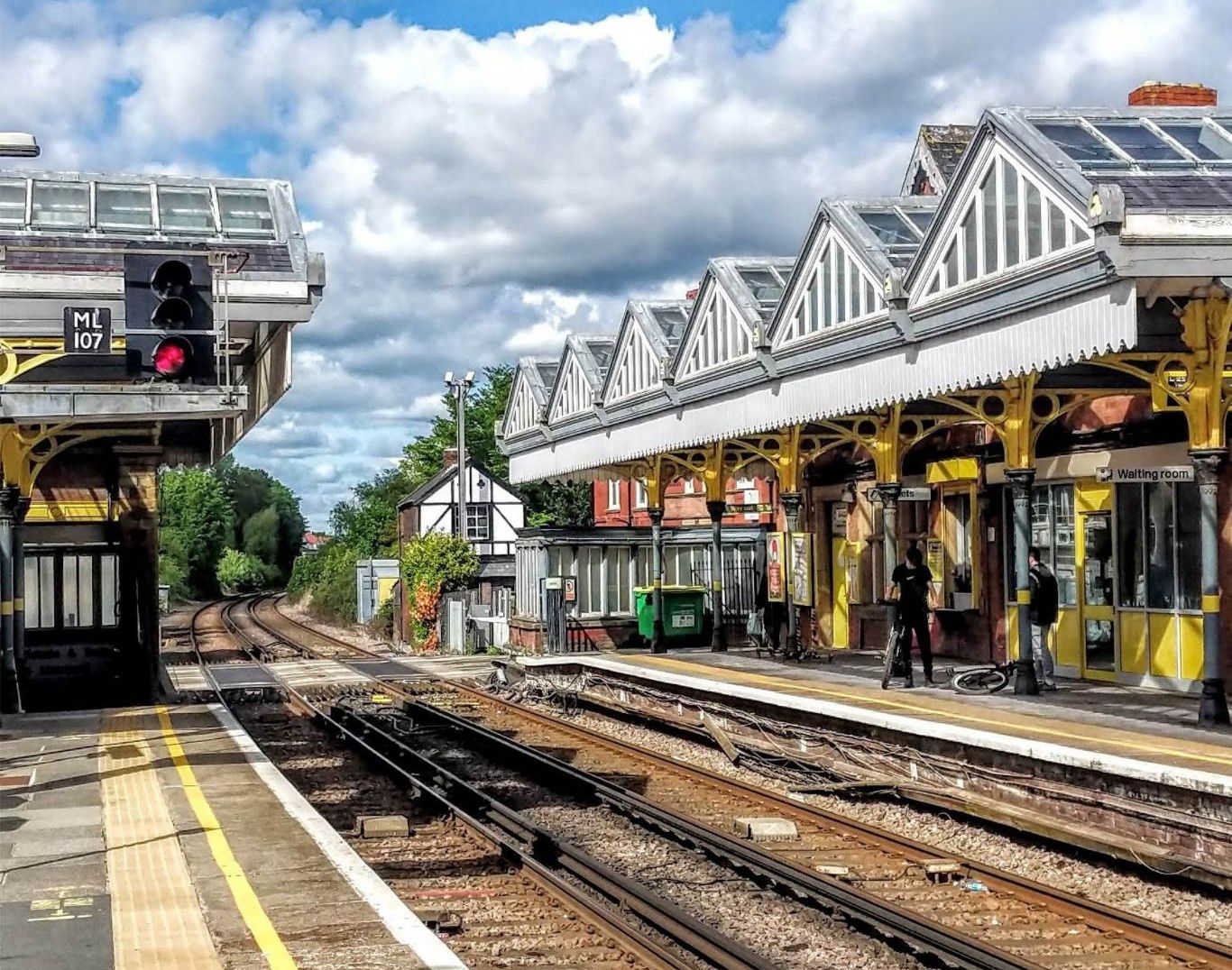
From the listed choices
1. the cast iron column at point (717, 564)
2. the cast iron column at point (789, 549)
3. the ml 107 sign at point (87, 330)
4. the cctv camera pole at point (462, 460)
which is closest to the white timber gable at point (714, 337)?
the cast iron column at point (789, 549)

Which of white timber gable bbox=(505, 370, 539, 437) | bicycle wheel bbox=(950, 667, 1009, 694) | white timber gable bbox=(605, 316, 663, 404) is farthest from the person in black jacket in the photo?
white timber gable bbox=(505, 370, 539, 437)

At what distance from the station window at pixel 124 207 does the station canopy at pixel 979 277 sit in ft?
25.1

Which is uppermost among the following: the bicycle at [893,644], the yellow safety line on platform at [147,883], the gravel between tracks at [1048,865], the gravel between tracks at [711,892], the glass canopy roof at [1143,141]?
the glass canopy roof at [1143,141]

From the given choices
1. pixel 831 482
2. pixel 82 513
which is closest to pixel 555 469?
pixel 831 482

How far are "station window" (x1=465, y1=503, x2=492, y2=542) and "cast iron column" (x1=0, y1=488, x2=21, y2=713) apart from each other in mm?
36102

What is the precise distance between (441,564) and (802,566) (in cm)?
1959

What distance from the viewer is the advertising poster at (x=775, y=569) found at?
22.6m

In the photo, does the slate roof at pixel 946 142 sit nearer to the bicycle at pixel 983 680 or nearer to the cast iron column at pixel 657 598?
the cast iron column at pixel 657 598

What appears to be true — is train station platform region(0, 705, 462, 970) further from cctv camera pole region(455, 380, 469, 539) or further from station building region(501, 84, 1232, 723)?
cctv camera pole region(455, 380, 469, 539)

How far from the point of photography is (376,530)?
71.7 m

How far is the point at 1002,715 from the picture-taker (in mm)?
14664

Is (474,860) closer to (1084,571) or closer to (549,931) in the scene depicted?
(549,931)

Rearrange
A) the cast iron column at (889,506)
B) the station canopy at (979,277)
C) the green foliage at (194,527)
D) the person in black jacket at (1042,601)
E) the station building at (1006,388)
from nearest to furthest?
the station canopy at (979,277) < the station building at (1006,388) < the person in black jacket at (1042,601) < the cast iron column at (889,506) < the green foliage at (194,527)

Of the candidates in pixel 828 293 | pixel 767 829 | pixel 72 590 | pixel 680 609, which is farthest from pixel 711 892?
pixel 680 609
